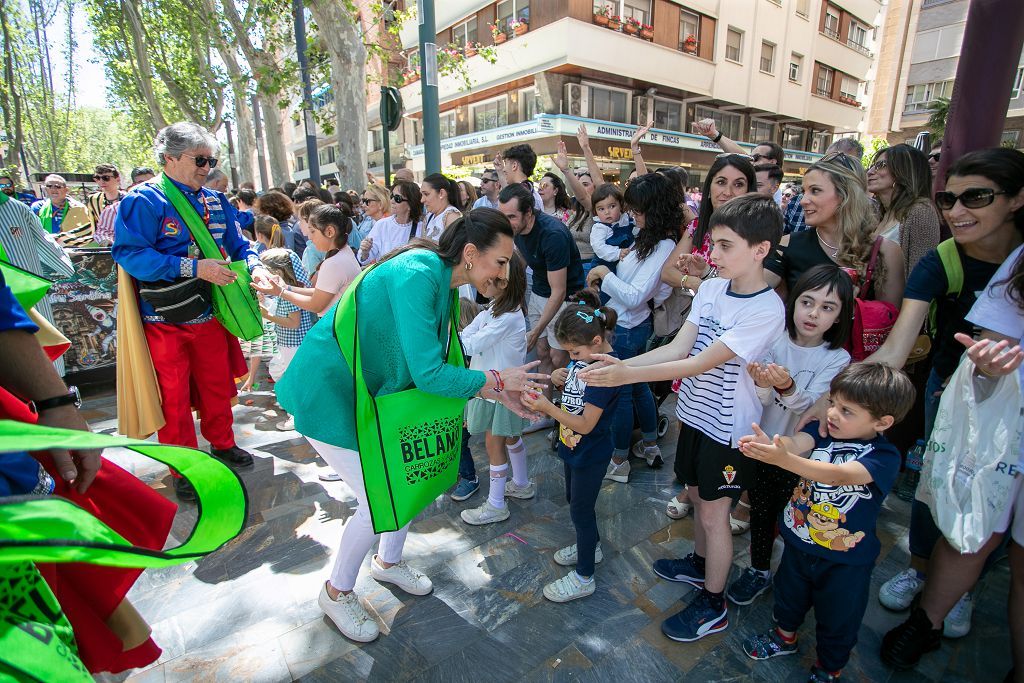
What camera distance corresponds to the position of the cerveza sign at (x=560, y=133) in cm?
1920

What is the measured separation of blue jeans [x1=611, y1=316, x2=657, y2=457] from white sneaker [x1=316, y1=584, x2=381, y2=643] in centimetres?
191

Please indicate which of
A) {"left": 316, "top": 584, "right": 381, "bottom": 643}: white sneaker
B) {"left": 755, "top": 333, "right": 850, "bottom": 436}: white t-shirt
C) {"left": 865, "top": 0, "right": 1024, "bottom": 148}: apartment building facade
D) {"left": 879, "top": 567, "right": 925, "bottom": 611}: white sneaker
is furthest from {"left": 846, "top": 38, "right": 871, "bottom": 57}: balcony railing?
{"left": 316, "top": 584, "right": 381, "bottom": 643}: white sneaker

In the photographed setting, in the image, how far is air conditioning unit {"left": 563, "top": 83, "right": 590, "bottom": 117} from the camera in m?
19.5

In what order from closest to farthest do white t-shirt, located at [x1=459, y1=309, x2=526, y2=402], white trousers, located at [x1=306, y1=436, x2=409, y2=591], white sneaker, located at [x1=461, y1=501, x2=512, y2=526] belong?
white trousers, located at [x1=306, y1=436, x2=409, y2=591] < white t-shirt, located at [x1=459, y1=309, x2=526, y2=402] < white sneaker, located at [x1=461, y1=501, x2=512, y2=526]

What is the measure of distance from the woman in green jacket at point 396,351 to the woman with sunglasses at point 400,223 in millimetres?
2752

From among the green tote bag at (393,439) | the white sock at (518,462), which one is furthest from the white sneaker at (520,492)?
the green tote bag at (393,439)

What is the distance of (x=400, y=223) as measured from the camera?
4.95m

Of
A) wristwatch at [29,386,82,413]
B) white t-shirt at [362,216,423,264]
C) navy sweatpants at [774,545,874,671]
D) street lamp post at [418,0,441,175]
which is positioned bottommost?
navy sweatpants at [774,545,874,671]

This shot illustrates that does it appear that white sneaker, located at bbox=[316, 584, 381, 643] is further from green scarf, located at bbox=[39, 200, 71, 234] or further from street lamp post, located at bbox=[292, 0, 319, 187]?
street lamp post, located at bbox=[292, 0, 319, 187]

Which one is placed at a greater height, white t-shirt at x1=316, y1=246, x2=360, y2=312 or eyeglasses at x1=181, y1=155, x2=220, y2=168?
eyeglasses at x1=181, y1=155, x2=220, y2=168

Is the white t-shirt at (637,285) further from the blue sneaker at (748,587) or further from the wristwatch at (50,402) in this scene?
the wristwatch at (50,402)

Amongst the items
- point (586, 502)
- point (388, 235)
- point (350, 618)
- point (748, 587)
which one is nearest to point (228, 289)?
point (388, 235)

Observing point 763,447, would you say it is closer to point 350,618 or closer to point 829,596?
point 829,596

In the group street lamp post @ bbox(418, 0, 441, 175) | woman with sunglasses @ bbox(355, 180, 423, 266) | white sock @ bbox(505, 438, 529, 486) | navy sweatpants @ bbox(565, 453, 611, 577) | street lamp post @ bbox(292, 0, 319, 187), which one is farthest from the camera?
street lamp post @ bbox(292, 0, 319, 187)
